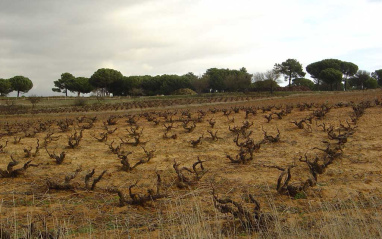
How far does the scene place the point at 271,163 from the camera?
8.34 metres

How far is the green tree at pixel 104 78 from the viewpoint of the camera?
64081mm

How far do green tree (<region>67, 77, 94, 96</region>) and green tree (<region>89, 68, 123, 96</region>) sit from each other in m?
3.30

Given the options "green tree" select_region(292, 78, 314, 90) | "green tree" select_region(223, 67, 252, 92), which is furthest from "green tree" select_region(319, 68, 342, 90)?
"green tree" select_region(292, 78, 314, 90)

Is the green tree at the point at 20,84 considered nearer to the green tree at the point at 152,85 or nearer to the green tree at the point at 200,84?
the green tree at the point at 152,85

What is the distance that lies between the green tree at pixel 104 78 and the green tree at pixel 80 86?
10.8 ft

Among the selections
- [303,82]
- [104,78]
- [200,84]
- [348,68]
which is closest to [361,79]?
[348,68]

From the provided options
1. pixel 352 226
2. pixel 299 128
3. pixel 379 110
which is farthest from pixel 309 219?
pixel 379 110

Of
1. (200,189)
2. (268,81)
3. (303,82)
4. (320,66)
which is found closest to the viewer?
(200,189)

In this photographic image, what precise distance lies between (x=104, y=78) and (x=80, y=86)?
23.1ft

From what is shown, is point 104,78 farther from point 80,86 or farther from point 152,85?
point 152,85

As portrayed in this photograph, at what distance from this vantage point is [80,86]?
221ft

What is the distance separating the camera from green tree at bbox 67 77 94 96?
67.7 metres

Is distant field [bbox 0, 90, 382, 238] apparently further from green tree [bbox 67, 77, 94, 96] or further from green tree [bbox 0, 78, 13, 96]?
green tree [bbox 67, 77, 94, 96]

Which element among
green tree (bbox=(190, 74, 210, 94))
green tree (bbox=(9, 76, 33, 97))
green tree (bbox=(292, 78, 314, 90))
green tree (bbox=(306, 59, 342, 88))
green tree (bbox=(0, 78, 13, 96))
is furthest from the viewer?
green tree (bbox=(292, 78, 314, 90))
